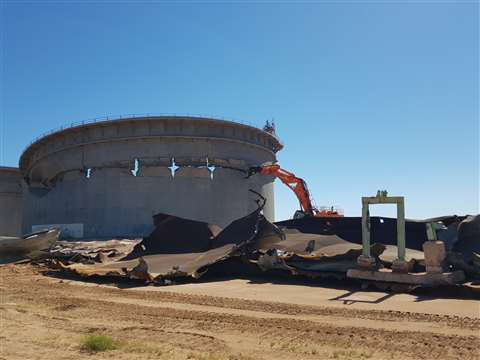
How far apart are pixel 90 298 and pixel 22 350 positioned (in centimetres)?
458

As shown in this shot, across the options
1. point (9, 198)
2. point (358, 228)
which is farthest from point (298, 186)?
point (9, 198)

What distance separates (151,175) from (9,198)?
96.1 ft

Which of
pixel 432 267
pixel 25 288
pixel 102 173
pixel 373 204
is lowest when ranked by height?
pixel 25 288

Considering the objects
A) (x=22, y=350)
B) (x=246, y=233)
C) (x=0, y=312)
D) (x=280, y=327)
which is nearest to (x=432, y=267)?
(x=280, y=327)

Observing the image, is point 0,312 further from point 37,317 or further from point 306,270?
point 306,270

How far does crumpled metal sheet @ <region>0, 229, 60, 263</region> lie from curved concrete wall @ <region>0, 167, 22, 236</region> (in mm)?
37243

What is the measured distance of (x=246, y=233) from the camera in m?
A: 15.8

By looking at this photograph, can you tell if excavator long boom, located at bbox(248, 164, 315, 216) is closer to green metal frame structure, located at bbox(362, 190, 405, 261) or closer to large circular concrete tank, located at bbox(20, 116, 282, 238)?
large circular concrete tank, located at bbox(20, 116, 282, 238)

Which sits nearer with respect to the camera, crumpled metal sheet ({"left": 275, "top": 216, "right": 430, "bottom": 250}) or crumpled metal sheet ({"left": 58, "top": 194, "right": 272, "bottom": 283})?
crumpled metal sheet ({"left": 58, "top": 194, "right": 272, "bottom": 283})

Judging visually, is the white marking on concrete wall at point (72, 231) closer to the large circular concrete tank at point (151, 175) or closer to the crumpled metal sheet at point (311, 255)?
the large circular concrete tank at point (151, 175)

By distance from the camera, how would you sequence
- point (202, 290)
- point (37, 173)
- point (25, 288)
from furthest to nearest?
point (37, 173)
point (25, 288)
point (202, 290)

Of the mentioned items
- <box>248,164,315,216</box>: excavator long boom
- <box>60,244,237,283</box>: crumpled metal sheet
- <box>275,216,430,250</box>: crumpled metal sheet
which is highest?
<box>248,164,315,216</box>: excavator long boom

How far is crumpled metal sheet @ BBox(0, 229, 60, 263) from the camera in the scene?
19.4m

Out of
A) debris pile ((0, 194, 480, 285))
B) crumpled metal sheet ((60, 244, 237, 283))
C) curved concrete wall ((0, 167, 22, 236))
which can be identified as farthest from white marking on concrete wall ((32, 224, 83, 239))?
curved concrete wall ((0, 167, 22, 236))
